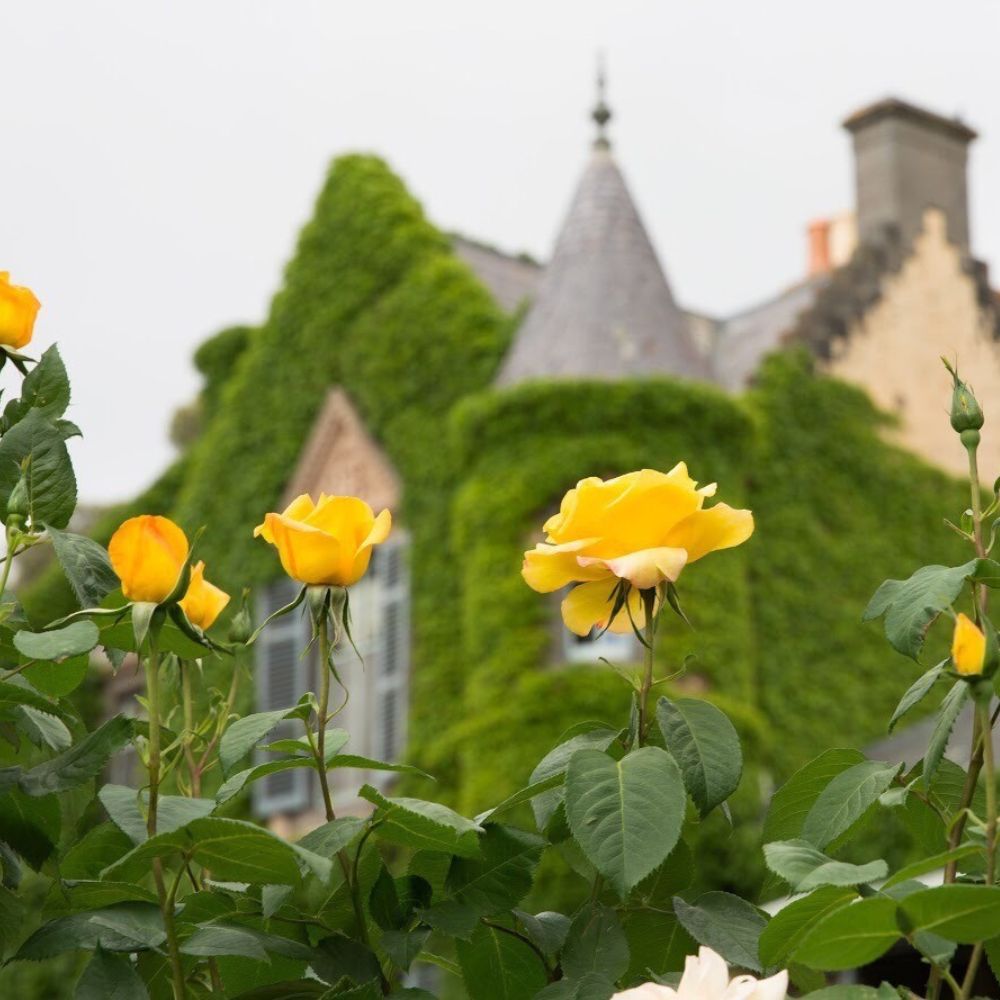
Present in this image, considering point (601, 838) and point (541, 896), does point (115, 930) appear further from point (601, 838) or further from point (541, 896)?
point (541, 896)

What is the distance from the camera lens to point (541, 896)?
13.9 meters

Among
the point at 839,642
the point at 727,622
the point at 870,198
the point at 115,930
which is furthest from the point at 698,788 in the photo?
the point at 870,198

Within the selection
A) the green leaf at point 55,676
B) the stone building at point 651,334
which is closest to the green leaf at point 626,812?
the green leaf at point 55,676

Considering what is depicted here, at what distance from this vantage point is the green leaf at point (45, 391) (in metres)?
1.88

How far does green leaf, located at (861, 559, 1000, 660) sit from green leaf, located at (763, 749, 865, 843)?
4.8 inches

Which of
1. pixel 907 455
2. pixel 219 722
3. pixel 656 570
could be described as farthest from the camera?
pixel 907 455

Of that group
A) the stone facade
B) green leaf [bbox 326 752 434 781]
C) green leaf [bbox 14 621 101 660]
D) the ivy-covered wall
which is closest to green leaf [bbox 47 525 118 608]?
green leaf [bbox 14 621 101 660]

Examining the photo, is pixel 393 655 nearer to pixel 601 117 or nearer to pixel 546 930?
pixel 601 117

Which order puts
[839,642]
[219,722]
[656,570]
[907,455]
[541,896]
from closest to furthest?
[656,570], [219,722], [541,896], [839,642], [907,455]

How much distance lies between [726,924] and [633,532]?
318 millimetres

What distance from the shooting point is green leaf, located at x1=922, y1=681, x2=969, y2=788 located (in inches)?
59.5

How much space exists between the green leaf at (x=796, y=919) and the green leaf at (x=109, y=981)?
465mm

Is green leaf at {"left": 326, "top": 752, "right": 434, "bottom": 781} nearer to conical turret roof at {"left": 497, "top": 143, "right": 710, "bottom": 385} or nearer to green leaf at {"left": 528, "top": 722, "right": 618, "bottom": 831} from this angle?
green leaf at {"left": 528, "top": 722, "right": 618, "bottom": 831}

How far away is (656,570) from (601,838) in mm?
231
